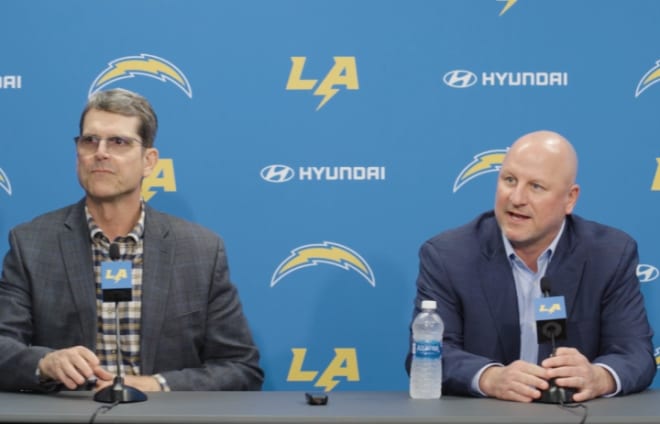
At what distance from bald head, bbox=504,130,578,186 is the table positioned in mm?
794

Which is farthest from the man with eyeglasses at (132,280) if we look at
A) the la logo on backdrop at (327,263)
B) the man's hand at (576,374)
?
the man's hand at (576,374)

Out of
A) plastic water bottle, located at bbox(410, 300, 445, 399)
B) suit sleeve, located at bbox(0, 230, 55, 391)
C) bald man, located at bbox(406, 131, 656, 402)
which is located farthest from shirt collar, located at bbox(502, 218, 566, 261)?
suit sleeve, located at bbox(0, 230, 55, 391)

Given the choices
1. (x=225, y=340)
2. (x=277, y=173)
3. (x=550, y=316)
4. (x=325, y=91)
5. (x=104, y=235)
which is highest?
(x=325, y=91)

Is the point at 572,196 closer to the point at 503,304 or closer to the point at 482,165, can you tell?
the point at 503,304

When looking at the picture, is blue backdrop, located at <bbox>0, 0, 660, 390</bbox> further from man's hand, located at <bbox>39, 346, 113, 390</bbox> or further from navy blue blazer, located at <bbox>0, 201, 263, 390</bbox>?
man's hand, located at <bbox>39, 346, 113, 390</bbox>

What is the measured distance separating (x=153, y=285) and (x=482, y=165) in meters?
1.37

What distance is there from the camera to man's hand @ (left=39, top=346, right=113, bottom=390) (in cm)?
281

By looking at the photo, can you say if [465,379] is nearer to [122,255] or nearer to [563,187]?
[563,187]

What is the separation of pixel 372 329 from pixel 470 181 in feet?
2.30

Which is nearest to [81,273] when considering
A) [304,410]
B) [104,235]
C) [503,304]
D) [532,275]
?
[104,235]

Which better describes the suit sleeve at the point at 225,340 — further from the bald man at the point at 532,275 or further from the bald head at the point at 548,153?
the bald head at the point at 548,153

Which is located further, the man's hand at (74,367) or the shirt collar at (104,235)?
the shirt collar at (104,235)

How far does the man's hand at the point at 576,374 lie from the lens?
2.74 metres

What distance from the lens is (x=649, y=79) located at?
3830 millimetres
